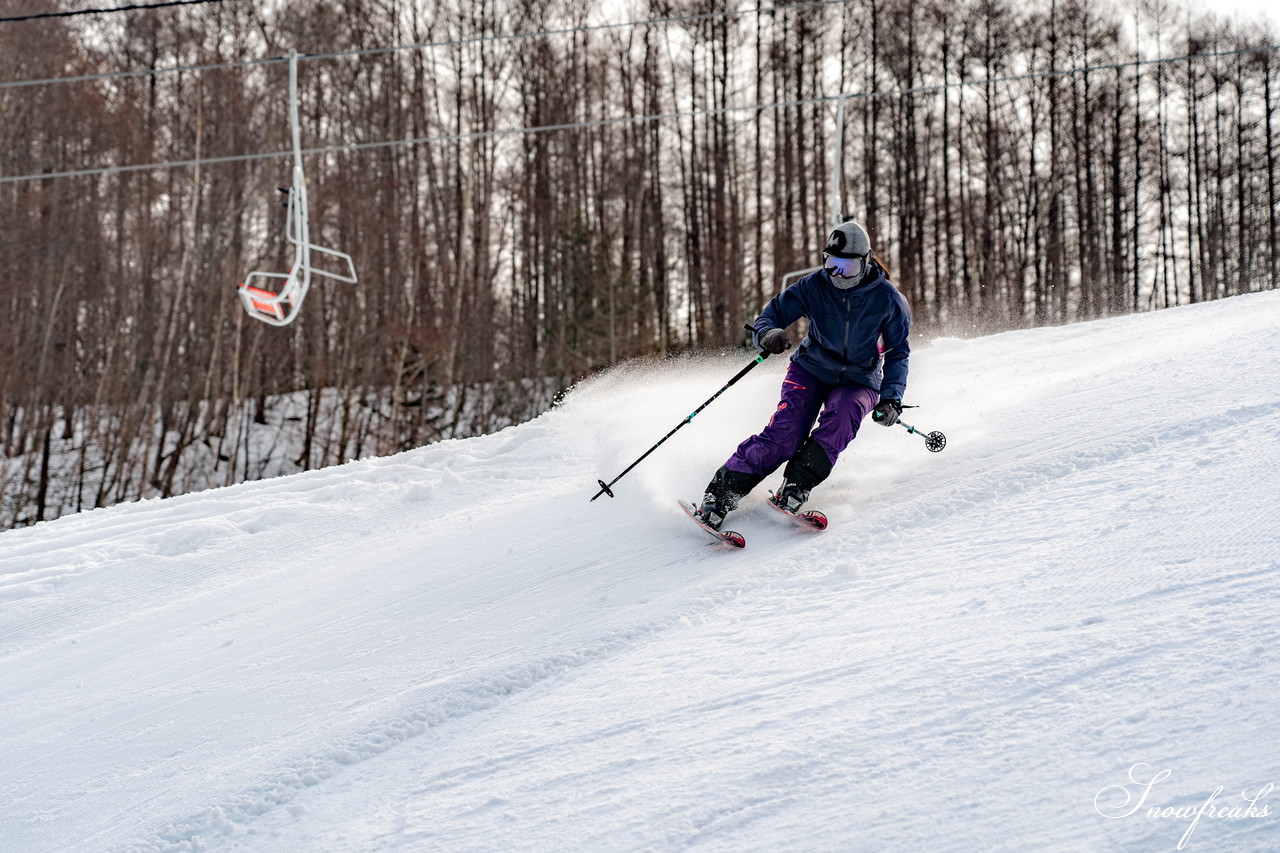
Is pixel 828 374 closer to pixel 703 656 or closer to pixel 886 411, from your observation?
pixel 886 411

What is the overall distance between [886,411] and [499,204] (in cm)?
2308

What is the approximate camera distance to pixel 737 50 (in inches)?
1054

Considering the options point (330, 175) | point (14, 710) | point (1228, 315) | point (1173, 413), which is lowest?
point (14, 710)

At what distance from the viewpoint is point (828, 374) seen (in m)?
4.78

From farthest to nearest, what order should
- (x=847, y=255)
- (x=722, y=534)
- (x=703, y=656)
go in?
(x=847, y=255) < (x=722, y=534) < (x=703, y=656)

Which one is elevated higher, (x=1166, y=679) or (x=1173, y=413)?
(x=1173, y=413)

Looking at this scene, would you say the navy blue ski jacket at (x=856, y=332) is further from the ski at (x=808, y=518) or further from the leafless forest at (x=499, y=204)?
the leafless forest at (x=499, y=204)

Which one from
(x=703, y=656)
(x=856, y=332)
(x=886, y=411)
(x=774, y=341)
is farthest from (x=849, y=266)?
(x=703, y=656)

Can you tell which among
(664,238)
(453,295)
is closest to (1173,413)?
(453,295)

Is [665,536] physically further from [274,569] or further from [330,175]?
[330,175]

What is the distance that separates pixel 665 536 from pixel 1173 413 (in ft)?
9.30

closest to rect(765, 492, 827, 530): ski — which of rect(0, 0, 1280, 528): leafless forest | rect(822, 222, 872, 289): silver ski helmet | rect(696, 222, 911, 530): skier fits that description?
rect(696, 222, 911, 530): skier

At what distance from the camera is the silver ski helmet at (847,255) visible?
181 inches

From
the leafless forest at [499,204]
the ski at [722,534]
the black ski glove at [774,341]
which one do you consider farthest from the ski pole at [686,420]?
the leafless forest at [499,204]
